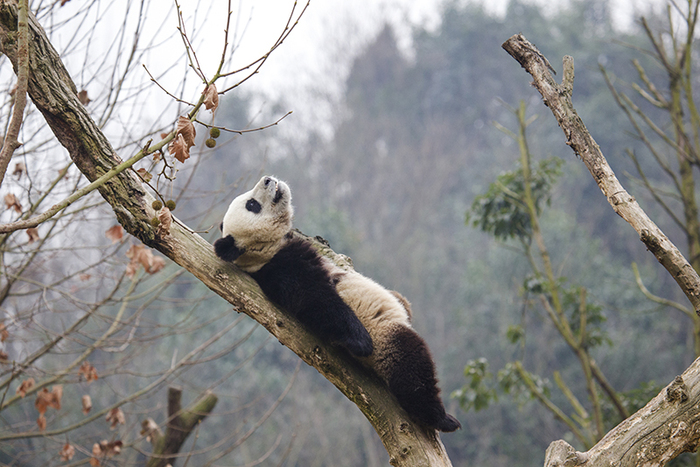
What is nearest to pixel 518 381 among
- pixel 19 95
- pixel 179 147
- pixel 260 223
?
pixel 260 223

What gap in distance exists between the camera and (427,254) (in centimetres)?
1619

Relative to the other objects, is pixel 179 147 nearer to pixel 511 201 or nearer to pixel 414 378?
pixel 414 378

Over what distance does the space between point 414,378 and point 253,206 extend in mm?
1221

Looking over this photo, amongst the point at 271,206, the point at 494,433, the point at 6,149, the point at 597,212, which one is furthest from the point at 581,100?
the point at 6,149

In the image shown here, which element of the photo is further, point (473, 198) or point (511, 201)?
point (473, 198)

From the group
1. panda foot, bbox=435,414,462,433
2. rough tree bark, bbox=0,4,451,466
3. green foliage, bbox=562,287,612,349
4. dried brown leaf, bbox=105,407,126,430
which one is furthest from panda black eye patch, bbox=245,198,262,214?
green foliage, bbox=562,287,612,349

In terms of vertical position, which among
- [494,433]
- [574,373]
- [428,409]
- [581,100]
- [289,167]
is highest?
[581,100]

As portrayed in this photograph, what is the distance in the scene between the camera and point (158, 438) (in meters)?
4.03

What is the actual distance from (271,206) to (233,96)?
16276mm

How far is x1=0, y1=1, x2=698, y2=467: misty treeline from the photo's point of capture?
6.41m

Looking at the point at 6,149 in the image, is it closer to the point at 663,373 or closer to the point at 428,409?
the point at 428,409

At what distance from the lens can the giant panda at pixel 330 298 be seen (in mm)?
2369

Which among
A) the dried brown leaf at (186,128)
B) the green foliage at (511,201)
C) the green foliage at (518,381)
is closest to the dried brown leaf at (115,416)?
the dried brown leaf at (186,128)

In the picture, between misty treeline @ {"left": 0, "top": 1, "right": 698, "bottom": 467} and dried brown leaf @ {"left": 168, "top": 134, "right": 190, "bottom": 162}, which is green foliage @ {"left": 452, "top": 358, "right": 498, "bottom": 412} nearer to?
misty treeline @ {"left": 0, "top": 1, "right": 698, "bottom": 467}
